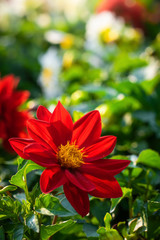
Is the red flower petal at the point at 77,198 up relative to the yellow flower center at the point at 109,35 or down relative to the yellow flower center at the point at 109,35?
down

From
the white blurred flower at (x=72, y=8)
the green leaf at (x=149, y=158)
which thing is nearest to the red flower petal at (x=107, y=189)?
the green leaf at (x=149, y=158)

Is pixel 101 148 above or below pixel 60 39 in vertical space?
below

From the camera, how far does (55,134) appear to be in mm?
391

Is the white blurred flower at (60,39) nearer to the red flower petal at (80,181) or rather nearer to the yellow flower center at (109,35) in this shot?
the yellow flower center at (109,35)

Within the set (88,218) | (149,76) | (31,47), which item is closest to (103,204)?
(88,218)

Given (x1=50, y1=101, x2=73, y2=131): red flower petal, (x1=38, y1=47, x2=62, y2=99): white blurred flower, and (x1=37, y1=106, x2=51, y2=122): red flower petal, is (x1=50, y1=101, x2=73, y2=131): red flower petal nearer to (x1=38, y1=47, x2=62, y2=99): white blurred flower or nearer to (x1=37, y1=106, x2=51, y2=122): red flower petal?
(x1=37, y1=106, x2=51, y2=122): red flower petal

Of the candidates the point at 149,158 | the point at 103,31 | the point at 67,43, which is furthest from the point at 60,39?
the point at 149,158

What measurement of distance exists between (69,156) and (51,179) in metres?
0.04

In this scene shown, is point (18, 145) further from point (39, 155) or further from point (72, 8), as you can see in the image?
point (72, 8)

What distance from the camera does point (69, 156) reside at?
0.38 metres

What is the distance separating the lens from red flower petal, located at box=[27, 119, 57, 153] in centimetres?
37

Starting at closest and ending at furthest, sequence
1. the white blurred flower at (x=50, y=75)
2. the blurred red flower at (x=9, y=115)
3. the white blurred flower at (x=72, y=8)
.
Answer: the blurred red flower at (x=9, y=115) → the white blurred flower at (x=50, y=75) → the white blurred flower at (x=72, y=8)

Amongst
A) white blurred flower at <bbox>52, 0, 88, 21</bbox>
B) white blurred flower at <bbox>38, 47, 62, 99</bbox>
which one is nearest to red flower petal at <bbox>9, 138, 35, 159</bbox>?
white blurred flower at <bbox>38, 47, 62, 99</bbox>

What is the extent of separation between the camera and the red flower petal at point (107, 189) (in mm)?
367
